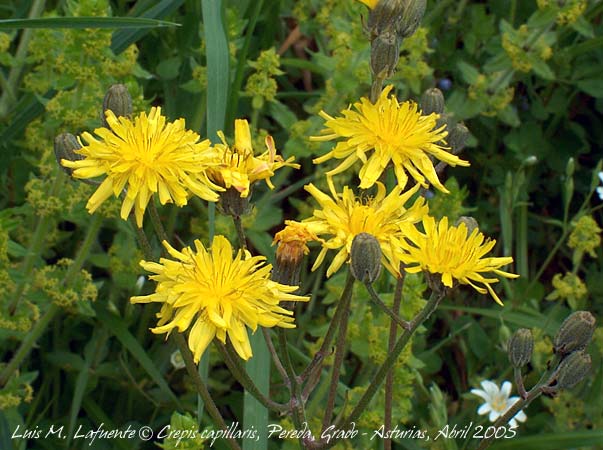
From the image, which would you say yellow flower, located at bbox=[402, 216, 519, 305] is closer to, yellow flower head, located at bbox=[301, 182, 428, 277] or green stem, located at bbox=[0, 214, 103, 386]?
yellow flower head, located at bbox=[301, 182, 428, 277]

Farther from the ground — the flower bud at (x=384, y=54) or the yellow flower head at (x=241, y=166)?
the flower bud at (x=384, y=54)

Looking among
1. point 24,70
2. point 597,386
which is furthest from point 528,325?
point 24,70

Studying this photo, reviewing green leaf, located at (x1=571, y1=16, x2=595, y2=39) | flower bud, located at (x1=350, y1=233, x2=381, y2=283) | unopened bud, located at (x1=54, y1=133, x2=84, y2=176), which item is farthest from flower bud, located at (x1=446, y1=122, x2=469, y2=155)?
green leaf, located at (x1=571, y1=16, x2=595, y2=39)

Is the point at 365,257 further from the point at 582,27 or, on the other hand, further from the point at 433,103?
the point at 582,27

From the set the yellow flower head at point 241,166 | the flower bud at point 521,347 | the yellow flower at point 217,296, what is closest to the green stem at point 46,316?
the yellow flower head at point 241,166

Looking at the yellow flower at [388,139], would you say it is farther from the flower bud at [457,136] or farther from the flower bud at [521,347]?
the flower bud at [521,347]

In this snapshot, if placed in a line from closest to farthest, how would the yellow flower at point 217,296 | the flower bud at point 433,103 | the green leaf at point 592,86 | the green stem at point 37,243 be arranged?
1. the yellow flower at point 217,296
2. the flower bud at point 433,103
3. the green stem at point 37,243
4. the green leaf at point 592,86

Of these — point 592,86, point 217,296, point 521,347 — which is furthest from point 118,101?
point 592,86

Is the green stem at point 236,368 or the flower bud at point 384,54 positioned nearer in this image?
the green stem at point 236,368
